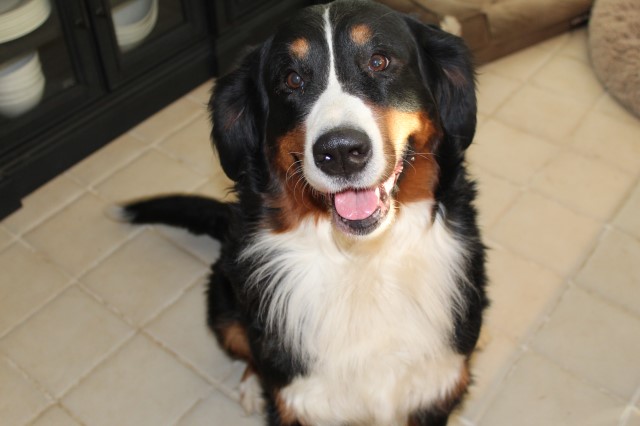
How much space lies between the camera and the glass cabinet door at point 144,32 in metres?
3.50

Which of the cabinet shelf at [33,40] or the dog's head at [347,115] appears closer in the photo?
the dog's head at [347,115]

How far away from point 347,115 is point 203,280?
1.54 metres

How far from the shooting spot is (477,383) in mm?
2639

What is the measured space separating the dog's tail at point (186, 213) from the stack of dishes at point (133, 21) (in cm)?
111

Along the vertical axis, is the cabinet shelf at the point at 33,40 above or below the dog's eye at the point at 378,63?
below

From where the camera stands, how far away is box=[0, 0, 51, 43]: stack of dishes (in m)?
3.06

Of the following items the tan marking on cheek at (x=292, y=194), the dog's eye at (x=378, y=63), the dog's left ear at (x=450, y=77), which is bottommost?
the tan marking on cheek at (x=292, y=194)

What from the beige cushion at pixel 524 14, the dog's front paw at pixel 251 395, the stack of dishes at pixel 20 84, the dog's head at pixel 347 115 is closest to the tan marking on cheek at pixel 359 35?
the dog's head at pixel 347 115

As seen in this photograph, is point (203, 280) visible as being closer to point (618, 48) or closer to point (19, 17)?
point (19, 17)

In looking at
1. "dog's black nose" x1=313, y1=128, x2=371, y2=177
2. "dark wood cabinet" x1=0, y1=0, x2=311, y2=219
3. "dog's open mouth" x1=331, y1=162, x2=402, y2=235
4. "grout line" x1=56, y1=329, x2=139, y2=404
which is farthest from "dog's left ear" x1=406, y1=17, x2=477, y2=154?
"dark wood cabinet" x1=0, y1=0, x2=311, y2=219

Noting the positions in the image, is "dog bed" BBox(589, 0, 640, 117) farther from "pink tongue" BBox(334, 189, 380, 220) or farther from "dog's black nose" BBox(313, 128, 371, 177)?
"dog's black nose" BBox(313, 128, 371, 177)

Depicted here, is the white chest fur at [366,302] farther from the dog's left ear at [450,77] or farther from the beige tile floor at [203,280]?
the beige tile floor at [203,280]

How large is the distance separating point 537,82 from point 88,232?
2.57m

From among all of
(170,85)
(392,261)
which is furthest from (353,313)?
(170,85)
